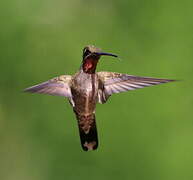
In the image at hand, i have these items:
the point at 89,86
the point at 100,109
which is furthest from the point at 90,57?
the point at 100,109

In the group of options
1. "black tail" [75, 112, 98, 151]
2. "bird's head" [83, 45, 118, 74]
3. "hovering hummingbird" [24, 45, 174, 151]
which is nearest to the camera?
"bird's head" [83, 45, 118, 74]

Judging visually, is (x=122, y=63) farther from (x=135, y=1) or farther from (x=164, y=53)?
(x=135, y=1)

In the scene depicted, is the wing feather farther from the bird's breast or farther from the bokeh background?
the bokeh background

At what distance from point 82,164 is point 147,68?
1.32 metres

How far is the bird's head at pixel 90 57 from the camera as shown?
315 cm

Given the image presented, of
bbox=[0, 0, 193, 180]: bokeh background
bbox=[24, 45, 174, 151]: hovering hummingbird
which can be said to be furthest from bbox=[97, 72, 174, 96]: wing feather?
bbox=[0, 0, 193, 180]: bokeh background

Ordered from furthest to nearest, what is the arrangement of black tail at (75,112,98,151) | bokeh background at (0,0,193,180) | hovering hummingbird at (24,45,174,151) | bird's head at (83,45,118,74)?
bokeh background at (0,0,193,180) < black tail at (75,112,98,151) < hovering hummingbird at (24,45,174,151) < bird's head at (83,45,118,74)

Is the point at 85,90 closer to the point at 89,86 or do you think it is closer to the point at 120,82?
the point at 89,86

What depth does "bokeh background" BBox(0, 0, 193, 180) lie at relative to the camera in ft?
21.4

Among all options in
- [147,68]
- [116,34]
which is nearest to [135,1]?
[116,34]

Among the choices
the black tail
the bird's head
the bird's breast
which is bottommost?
the black tail

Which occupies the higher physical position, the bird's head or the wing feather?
the bird's head

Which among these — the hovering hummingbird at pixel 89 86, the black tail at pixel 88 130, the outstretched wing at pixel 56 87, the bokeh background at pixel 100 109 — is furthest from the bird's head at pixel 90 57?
the bokeh background at pixel 100 109

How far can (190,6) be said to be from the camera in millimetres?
7586
